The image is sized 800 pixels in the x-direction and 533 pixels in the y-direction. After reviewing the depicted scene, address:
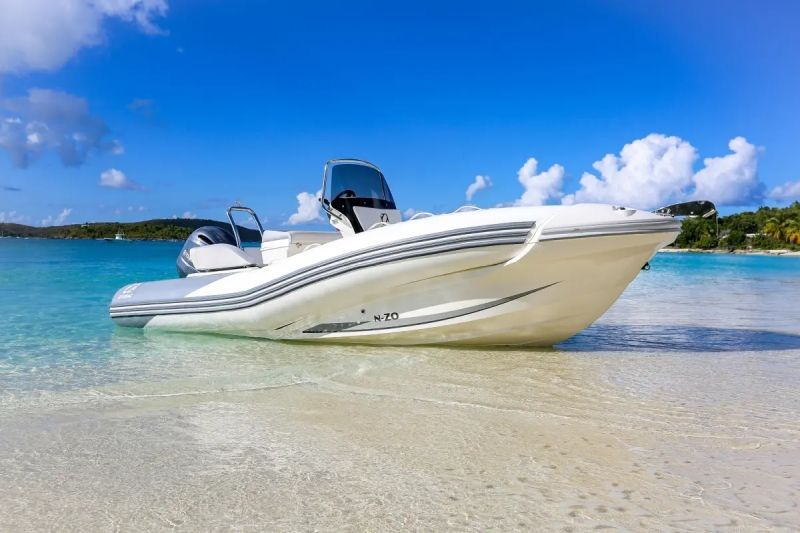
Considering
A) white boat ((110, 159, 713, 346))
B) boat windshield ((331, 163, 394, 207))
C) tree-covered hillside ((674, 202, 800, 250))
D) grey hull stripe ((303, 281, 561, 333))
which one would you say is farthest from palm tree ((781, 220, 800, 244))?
grey hull stripe ((303, 281, 561, 333))

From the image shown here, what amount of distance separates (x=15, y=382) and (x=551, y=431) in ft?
13.3

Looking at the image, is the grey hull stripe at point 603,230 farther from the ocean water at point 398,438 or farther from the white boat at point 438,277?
the ocean water at point 398,438

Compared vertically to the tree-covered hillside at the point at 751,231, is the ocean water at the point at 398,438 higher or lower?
lower

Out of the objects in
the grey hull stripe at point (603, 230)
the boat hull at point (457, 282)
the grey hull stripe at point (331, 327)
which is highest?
the grey hull stripe at point (603, 230)

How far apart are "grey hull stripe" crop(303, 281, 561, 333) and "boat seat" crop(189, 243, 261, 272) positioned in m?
1.49

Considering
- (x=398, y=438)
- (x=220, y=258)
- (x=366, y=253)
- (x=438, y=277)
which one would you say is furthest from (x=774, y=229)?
(x=398, y=438)

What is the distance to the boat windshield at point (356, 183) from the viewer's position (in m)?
6.86

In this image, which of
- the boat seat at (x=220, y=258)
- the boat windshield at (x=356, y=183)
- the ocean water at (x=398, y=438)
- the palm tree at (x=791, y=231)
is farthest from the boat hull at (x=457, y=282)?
the palm tree at (x=791, y=231)

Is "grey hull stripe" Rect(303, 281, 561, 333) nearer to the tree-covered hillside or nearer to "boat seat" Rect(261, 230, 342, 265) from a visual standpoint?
"boat seat" Rect(261, 230, 342, 265)

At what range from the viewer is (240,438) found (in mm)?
3197

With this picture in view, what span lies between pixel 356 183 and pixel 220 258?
1.92 meters

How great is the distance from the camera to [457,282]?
535 cm

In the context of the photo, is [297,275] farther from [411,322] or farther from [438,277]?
[438,277]

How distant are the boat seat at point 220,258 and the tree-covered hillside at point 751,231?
266ft
